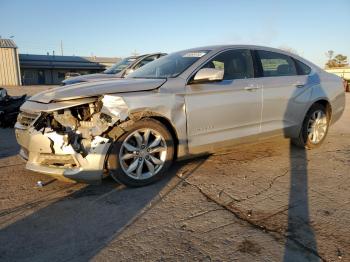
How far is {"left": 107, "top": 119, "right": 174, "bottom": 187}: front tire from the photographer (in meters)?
3.89

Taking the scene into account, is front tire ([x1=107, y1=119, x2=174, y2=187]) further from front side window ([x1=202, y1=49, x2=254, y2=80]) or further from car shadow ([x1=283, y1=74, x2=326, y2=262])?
car shadow ([x1=283, y1=74, x2=326, y2=262])

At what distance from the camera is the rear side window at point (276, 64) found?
5195 millimetres

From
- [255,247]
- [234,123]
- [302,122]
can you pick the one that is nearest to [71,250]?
[255,247]

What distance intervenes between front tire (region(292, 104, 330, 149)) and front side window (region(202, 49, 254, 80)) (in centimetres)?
152

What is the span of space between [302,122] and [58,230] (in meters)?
4.21

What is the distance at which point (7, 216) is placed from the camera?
3342 mm

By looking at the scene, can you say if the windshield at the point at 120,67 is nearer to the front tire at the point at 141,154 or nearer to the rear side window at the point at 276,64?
the rear side window at the point at 276,64

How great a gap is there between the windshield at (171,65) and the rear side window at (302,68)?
182cm

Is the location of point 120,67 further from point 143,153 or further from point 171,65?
point 143,153

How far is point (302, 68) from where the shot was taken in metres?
5.76

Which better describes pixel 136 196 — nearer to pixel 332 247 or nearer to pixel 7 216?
pixel 7 216

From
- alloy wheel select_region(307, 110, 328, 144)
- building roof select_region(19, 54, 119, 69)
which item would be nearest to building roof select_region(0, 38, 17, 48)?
building roof select_region(19, 54, 119, 69)

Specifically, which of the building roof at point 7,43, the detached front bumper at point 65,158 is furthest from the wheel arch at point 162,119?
the building roof at point 7,43

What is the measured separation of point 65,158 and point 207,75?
6.48 ft
